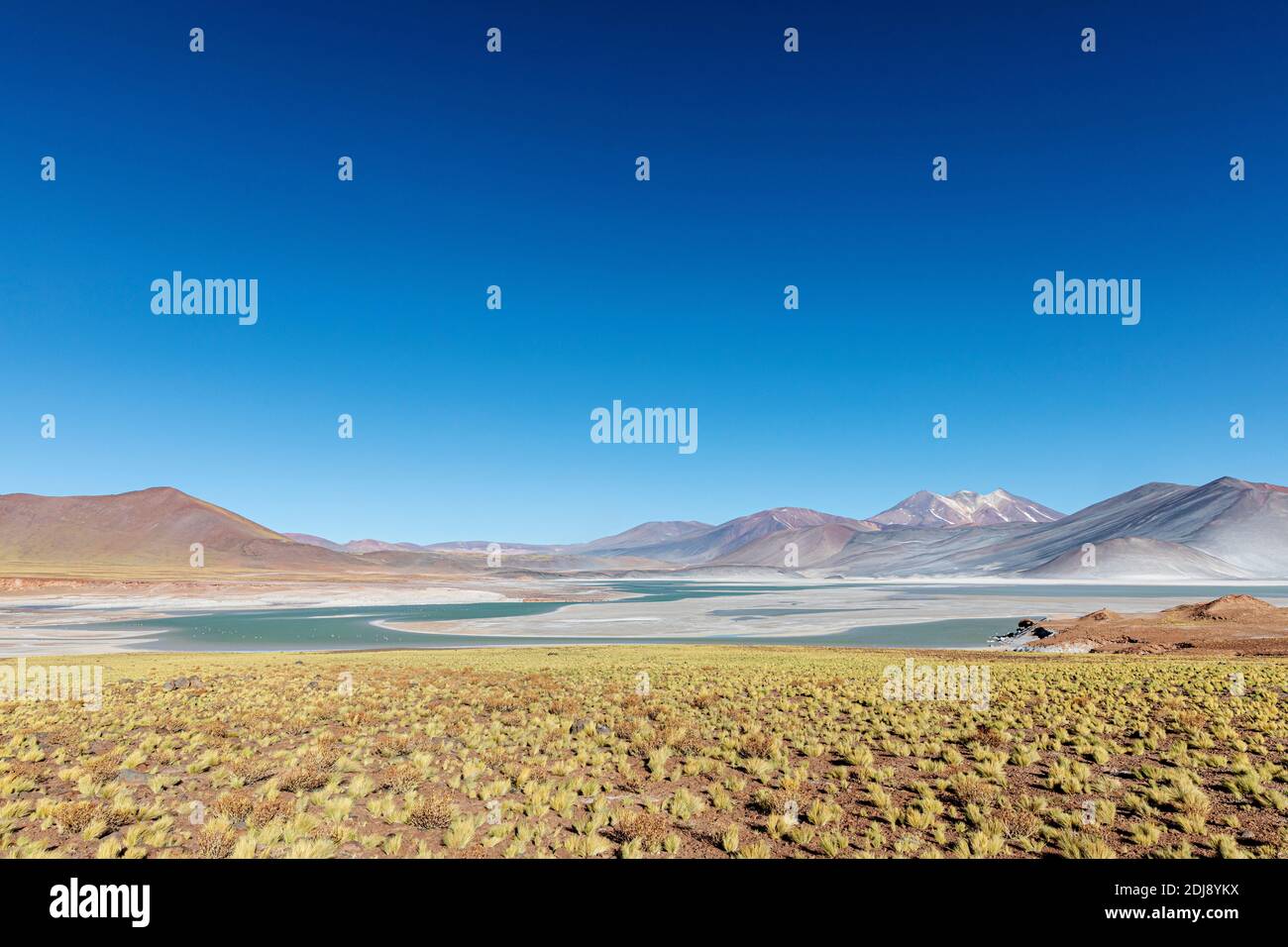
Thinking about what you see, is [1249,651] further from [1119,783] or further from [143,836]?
[143,836]

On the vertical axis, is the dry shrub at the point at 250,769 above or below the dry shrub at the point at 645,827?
below

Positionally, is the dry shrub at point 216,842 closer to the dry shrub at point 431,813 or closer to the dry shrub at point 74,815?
the dry shrub at point 74,815

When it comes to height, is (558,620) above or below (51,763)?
below

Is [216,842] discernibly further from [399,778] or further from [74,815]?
[399,778]

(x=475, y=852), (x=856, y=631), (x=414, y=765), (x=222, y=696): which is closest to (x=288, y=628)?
(x=222, y=696)

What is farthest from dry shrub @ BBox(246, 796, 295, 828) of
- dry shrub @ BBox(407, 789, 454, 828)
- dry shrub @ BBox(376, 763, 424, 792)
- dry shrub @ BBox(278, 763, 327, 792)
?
dry shrub @ BBox(407, 789, 454, 828)

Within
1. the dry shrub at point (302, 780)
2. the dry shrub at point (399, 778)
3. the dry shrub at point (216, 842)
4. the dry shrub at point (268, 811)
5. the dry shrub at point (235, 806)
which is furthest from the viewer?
the dry shrub at point (399, 778)

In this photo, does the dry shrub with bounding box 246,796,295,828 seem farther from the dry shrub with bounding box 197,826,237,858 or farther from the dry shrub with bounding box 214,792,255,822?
the dry shrub with bounding box 197,826,237,858

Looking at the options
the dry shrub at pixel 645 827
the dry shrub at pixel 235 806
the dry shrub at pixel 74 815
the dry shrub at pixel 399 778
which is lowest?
the dry shrub at pixel 399 778

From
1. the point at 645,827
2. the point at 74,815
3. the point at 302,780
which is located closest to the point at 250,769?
the point at 302,780

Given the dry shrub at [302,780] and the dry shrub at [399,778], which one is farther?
the dry shrub at [399,778]

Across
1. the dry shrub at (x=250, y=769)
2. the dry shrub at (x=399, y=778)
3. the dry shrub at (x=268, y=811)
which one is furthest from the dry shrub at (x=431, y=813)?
the dry shrub at (x=250, y=769)
